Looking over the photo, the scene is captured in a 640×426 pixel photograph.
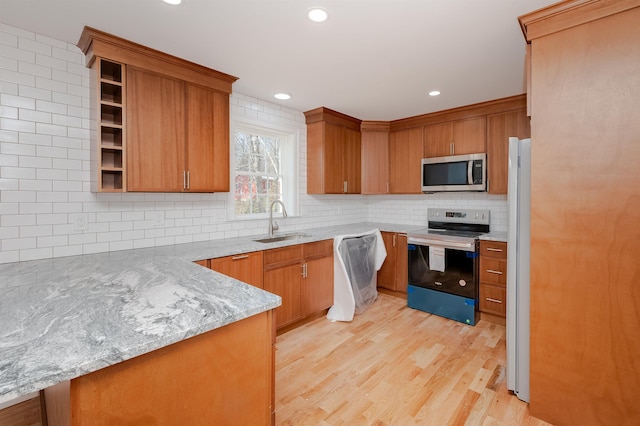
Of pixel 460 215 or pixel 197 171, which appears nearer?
pixel 197 171

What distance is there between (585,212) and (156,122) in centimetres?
281

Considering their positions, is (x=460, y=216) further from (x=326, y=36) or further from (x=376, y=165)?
(x=326, y=36)

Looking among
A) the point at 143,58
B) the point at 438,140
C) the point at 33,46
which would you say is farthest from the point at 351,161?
the point at 33,46

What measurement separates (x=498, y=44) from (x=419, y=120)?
73.5 inches

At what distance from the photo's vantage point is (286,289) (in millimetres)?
2904

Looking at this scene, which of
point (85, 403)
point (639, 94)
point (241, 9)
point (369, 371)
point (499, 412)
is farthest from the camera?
point (369, 371)

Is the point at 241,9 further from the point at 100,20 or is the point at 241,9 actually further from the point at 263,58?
the point at 100,20

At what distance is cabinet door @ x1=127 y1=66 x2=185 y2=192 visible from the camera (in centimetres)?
217

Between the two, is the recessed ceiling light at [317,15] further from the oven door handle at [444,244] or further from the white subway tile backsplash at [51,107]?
the oven door handle at [444,244]

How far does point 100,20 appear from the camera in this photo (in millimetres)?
1851

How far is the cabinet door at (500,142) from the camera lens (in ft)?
10.7

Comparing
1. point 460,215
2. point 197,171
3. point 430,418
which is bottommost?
point 430,418

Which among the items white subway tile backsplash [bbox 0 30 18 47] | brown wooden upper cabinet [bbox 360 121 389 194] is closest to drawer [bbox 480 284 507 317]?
brown wooden upper cabinet [bbox 360 121 389 194]

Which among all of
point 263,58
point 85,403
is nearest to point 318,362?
point 85,403
